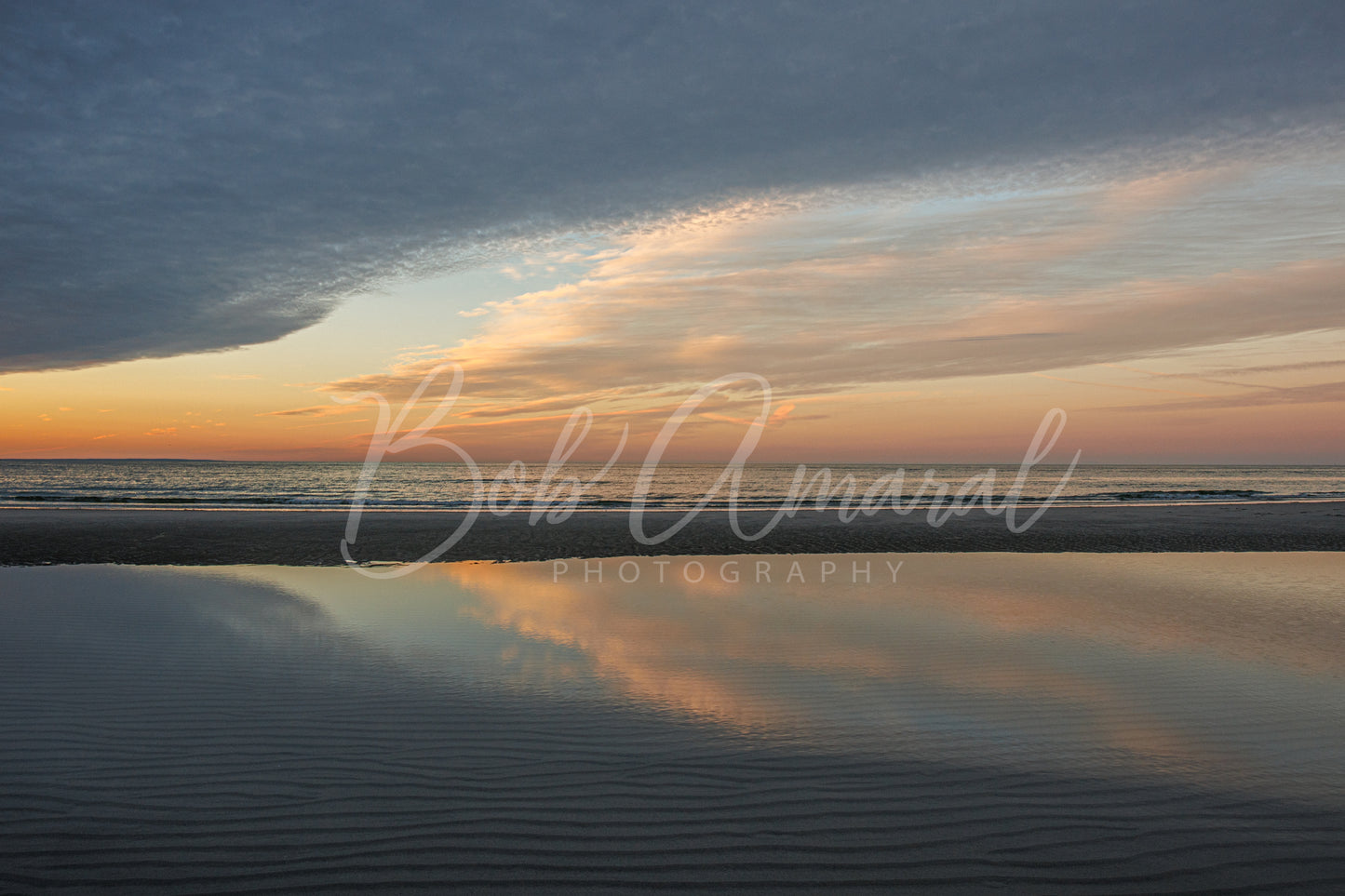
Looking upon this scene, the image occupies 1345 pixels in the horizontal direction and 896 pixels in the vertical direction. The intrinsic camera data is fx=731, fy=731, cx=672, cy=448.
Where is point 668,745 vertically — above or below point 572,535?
below

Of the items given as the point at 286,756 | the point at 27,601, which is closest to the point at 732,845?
the point at 286,756

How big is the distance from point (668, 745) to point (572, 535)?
1792cm

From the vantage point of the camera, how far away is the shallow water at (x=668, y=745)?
4.32 metres

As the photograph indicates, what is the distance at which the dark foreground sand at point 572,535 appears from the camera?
1888 cm

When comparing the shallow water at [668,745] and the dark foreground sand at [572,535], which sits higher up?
the dark foreground sand at [572,535]

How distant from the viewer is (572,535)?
931 inches

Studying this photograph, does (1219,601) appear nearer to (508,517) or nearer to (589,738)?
(589,738)

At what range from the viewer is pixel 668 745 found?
602cm

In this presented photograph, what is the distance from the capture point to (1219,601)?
12.3 m

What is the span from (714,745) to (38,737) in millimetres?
5631

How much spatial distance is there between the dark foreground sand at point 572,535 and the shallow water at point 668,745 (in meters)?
7.36

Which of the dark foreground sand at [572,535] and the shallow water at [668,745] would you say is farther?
the dark foreground sand at [572,535]

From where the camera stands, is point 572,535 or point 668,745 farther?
point 572,535

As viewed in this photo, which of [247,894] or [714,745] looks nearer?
[247,894]
